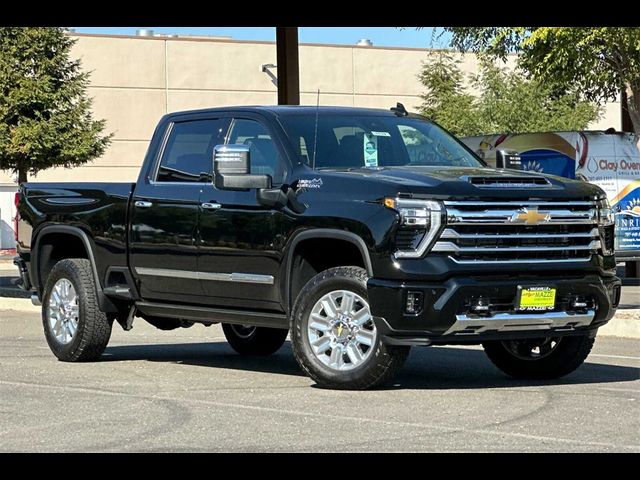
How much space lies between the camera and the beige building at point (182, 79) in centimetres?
6078

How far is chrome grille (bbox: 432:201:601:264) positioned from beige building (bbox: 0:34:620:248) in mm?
49693

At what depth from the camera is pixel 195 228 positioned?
37.8ft

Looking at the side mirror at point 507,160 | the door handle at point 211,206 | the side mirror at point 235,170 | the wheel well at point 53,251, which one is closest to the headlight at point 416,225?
the side mirror at point 235,170

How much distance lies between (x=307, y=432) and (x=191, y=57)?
54.9 m

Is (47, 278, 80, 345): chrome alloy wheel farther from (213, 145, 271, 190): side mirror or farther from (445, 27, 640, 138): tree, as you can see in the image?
(445, 27, 640, 138): tree

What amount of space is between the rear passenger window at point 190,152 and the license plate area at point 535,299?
2.80m

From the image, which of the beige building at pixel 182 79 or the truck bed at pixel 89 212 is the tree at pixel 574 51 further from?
the beige building at pixel 182 79

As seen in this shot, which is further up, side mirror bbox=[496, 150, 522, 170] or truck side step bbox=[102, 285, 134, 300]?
side mirror bbox=[496, 150, 522, 170]

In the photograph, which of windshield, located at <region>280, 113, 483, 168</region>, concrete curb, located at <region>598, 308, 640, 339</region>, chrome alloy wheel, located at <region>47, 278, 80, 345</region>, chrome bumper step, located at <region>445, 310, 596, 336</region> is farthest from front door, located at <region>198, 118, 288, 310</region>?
concrete curb, located at <region>598, 308, 640, 339</region>

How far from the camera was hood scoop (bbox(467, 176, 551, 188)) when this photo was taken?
10.2m

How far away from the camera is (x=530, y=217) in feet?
33.7

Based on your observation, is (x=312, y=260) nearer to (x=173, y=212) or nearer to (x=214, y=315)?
(x=214, y=315)

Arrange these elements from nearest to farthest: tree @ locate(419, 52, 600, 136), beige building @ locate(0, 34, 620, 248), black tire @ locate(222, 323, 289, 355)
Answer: black tire @ locate(222, 323, 289, 355)
tree @ locate(419, 52, 600, 136)
beige building @ locate(0, 34, 620, 248)
